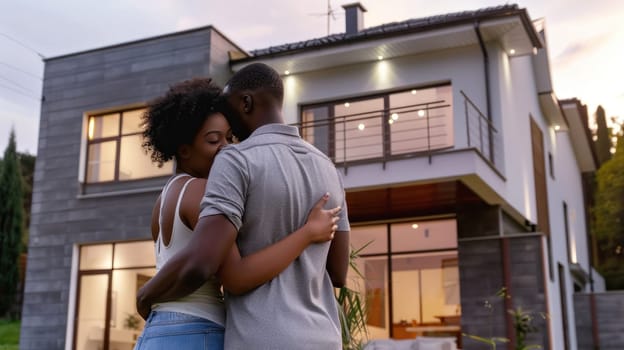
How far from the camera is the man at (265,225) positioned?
1.79 metres

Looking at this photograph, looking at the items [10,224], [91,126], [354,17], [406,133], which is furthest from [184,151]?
[10,224]

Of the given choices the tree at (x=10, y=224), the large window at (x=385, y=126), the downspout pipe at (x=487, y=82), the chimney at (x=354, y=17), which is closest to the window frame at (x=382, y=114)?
the large window at (x=385, y=126)

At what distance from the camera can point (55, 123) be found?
14.8 metres

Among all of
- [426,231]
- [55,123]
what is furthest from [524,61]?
[55,123]

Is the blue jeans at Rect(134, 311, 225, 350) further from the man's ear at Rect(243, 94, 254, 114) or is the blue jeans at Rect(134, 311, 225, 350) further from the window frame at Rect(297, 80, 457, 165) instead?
the window frame at Rect(297, 80, 457, 165)

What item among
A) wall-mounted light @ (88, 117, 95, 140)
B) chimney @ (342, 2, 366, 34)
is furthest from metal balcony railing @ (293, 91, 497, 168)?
wall-mounted light @ (88, 117, 95, 140)

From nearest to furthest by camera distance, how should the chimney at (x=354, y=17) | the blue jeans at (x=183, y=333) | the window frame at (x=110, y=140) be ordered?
the blue jeans at (x=183, y=333), the window frame at (x=110, y=140), the chimney at (x=354, y=17)

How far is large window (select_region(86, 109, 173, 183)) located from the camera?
1391cm

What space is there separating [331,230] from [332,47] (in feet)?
36.2

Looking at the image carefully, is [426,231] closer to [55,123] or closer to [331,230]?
[55,123]

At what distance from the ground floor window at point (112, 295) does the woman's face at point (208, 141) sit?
1154 centimetres

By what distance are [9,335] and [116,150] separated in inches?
320

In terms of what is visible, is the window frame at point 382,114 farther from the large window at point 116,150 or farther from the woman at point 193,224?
the woman at point 193,224

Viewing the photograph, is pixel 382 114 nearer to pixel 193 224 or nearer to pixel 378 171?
pixel 378 171
